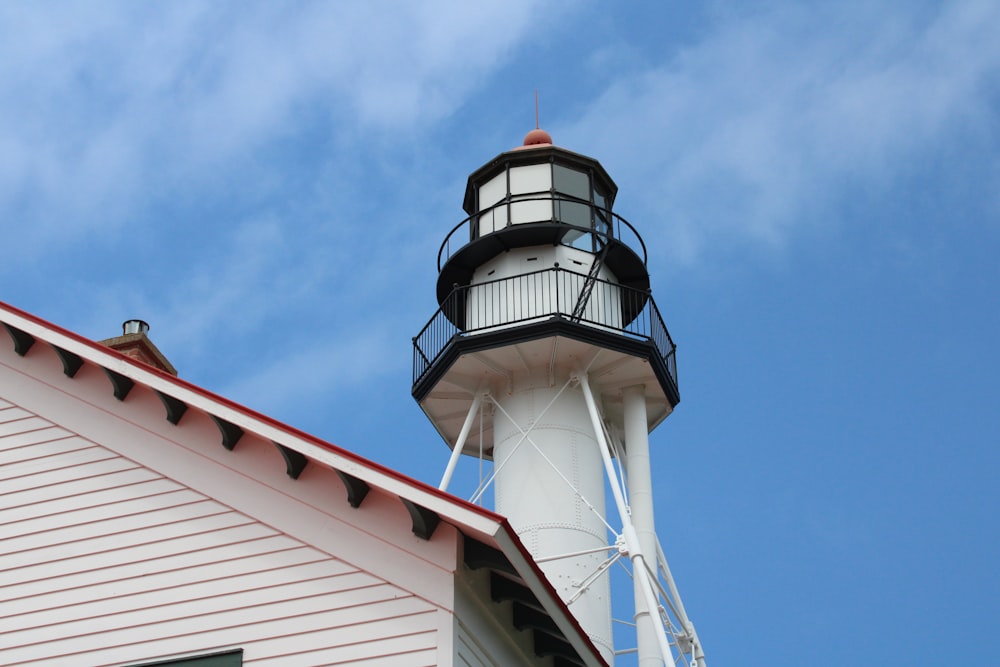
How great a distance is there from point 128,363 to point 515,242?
16077 mm

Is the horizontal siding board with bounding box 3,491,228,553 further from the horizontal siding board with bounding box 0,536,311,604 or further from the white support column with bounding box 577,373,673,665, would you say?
the white support column with bounding box 577,373,673,665

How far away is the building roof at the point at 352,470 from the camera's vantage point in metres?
10.9

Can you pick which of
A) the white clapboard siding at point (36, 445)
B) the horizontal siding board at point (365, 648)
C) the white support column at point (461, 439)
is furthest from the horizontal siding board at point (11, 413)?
the white support column at point (461, 439)

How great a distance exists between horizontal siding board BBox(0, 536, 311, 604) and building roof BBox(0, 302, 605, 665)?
0.63 meters

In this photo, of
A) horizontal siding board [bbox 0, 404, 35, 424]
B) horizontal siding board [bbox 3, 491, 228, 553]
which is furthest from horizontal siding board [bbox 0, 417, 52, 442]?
horizontal siding board [bbox 3, 491, 228, 553]

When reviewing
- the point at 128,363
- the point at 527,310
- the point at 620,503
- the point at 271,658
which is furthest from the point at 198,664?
the point at 527,310

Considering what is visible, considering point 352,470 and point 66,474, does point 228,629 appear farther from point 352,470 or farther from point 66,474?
point 66,474

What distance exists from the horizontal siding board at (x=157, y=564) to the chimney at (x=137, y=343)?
453 centimetres

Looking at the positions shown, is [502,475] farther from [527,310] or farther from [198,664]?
[198,664]

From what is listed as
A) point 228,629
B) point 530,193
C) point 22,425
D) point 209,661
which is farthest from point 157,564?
point 530,193

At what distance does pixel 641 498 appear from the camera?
A: 26.0 meters

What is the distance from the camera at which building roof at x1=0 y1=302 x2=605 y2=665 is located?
35.7ft

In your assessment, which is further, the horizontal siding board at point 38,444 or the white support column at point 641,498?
the white support column at point 641,498

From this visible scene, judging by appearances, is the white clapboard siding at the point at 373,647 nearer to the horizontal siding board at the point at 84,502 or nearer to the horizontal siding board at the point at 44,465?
the horizontal siding board at the point at 84,502
